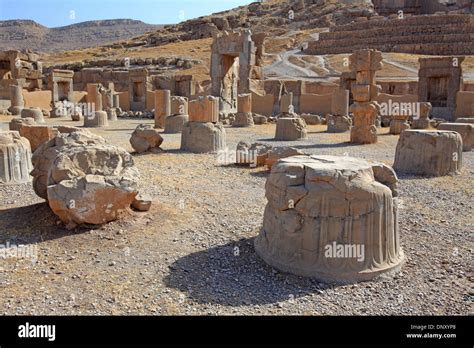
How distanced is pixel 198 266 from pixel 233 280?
43 centimetres

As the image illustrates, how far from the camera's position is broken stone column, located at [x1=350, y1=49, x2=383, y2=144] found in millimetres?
12586

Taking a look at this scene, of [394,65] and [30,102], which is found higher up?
[394,65]

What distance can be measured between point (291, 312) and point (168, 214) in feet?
8.16

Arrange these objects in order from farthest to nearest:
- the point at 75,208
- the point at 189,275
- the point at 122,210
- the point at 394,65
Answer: the point at 394,65 → the point at 122,210 → the point at 75,208 → the point at 189,275

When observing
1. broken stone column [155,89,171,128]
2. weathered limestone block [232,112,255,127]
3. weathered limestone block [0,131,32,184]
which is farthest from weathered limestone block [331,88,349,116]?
weathered limestone block [0,131,32,184]

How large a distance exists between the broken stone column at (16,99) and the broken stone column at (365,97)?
1684 centimetres

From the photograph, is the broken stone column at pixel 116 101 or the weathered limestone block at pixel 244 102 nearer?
the weathered limestone block at pixel 244 102

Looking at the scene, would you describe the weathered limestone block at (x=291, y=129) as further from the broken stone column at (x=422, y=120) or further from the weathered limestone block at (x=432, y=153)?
the broken stone column at (x=422, y=120)

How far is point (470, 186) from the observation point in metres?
7.48

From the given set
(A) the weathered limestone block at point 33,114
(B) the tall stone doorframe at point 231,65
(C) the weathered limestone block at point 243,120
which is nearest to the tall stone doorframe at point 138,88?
(B) the tall stone doorframe at point 231,65

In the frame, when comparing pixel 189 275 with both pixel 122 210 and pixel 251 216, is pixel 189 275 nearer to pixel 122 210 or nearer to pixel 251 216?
pixel 122 210

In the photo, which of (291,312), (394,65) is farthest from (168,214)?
(394,65)

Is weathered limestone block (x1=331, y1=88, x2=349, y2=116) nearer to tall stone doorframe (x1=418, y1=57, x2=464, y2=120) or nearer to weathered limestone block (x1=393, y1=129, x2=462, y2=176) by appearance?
tall stone doorframe (x1=418, y1=57, x2=464, y2=120)

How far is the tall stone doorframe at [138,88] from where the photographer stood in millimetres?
25969
